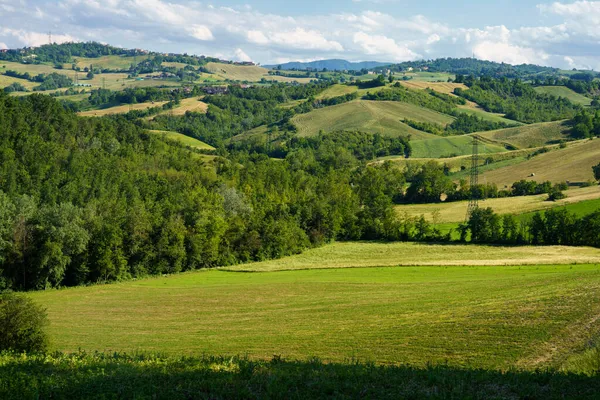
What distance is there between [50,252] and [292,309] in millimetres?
30898

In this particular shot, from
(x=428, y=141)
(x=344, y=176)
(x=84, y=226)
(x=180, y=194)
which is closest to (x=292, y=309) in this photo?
(x=84, y=226)

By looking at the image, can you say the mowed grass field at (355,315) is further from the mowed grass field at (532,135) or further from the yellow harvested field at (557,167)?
the mowed grass field at (532,135)

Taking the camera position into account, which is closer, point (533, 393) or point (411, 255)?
point (533, 393)

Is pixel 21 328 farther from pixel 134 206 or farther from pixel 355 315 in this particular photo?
pixel 134 206

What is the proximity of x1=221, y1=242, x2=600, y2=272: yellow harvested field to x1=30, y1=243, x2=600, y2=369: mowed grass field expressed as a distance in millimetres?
2978

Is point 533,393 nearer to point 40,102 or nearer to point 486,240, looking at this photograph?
point 486,240

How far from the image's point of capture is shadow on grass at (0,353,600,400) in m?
14.1

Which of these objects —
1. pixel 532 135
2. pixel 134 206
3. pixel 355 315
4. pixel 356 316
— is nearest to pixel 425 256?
pixel 355 315

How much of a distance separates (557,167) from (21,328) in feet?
393

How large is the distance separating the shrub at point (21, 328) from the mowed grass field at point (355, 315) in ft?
11.5

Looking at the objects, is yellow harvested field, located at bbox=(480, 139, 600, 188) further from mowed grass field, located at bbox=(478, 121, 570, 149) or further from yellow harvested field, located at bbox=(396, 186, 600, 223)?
mowed grass field, located at bbox=(478, 121, 570, 149)

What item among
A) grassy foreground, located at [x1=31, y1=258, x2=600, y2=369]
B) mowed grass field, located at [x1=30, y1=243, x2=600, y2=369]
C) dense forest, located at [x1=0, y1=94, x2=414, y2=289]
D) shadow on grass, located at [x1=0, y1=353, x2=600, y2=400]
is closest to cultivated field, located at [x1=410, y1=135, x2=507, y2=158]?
dense forest, located at [x1=0, y1=94, x2=414, y2=289]

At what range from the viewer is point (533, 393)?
48.5 feet

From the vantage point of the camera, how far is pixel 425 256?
71.4 m
